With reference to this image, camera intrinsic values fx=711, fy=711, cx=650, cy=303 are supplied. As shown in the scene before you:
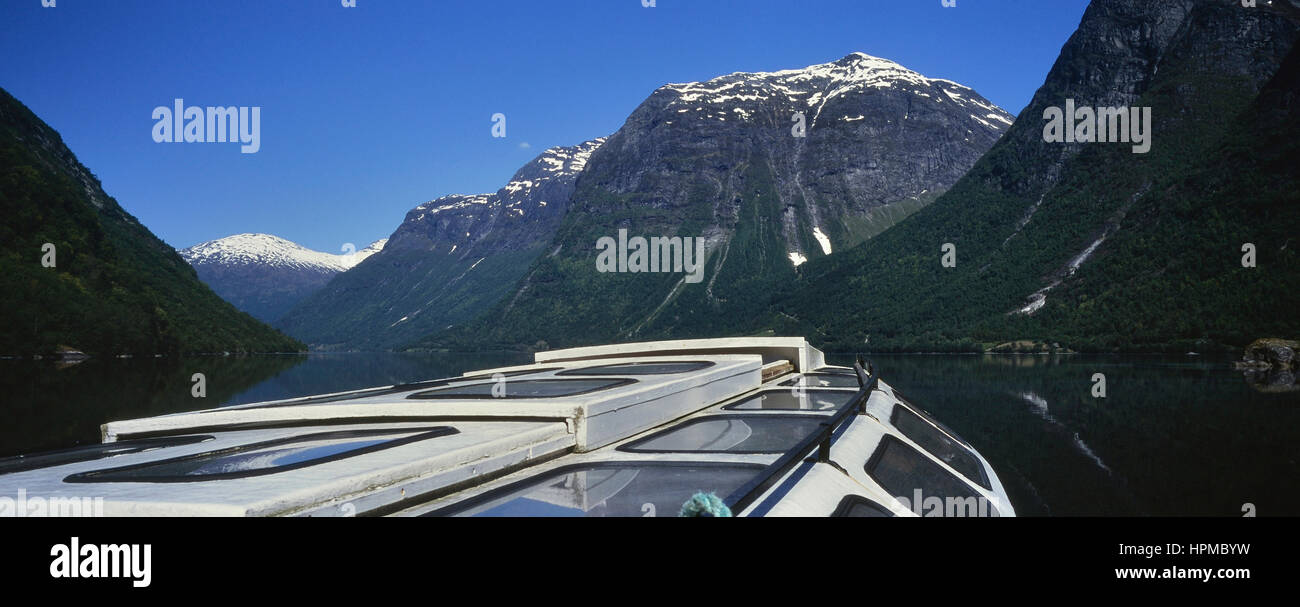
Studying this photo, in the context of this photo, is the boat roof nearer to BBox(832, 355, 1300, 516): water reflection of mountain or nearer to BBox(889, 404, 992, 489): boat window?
BBox(889, 404, 992, 489): boat window

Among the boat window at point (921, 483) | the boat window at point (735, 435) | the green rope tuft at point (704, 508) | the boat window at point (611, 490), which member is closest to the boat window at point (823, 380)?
the boat window at point (735, 435)

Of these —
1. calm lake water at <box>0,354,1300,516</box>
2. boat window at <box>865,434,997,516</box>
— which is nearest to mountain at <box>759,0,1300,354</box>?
calm lake water at <box>0,354,1300,516</box>

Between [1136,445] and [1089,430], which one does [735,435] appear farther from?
[1089,430]

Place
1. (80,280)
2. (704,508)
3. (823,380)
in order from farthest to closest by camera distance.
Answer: (80,280), (823,380), (704,508)

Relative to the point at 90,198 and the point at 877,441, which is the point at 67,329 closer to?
Answer: the point at 90,198

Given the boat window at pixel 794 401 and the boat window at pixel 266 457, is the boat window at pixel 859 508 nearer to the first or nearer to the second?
the boat window at pixel 266 457

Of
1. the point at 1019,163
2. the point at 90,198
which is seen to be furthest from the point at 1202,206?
the point at 90,198

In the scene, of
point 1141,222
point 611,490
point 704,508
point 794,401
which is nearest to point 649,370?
point 794,401
